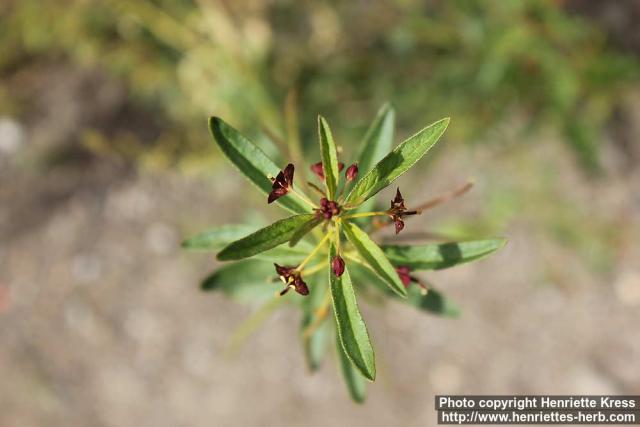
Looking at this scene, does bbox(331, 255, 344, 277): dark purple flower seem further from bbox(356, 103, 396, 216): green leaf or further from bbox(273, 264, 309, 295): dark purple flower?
bbox(356, 103, 396, 216): green leaf

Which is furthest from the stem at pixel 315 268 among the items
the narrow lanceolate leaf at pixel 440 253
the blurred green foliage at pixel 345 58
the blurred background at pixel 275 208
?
the blurred green foliage at pixel 345 58

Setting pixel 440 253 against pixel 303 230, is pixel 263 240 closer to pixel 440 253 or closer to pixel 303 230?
pixel 303 230

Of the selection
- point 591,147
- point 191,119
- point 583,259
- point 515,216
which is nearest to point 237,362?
point 191,119

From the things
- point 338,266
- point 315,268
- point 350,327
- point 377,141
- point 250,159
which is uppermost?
point 377,141

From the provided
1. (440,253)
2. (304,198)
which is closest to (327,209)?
(304,198)

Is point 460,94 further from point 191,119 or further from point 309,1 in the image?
point 191,119

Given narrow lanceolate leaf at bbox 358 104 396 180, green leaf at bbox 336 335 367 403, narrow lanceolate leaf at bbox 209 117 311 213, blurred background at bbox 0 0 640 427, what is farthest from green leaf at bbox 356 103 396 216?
blurred background at bbox 0 0 640 427

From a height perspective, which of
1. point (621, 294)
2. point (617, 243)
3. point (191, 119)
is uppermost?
point (191, 119)
